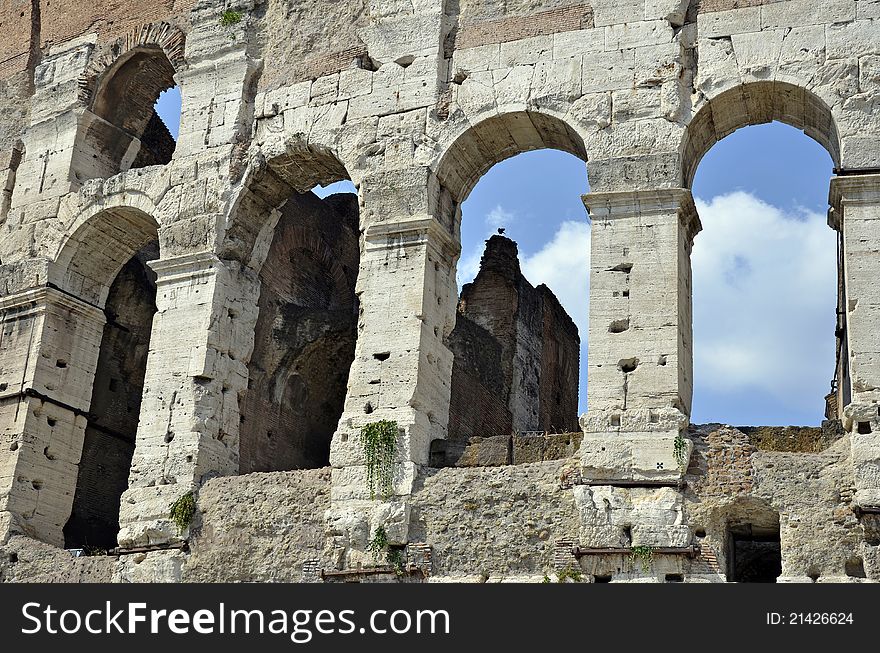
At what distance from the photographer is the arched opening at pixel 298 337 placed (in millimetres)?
16000

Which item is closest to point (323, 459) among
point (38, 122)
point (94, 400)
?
point (94, 400)

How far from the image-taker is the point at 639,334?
12883mm

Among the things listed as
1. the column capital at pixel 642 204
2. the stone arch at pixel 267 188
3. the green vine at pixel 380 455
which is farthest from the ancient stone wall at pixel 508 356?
the column capital at pixel 642 204

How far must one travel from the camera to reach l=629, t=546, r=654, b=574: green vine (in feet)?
39.9

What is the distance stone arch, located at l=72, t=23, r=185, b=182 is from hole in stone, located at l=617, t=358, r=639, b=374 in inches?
259

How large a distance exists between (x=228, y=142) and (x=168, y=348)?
2.30 meters

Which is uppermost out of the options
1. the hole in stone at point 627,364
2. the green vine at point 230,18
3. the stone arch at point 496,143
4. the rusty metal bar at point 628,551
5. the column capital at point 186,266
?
the green vine at point 230,18

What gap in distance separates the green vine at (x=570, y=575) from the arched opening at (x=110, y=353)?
253 inches

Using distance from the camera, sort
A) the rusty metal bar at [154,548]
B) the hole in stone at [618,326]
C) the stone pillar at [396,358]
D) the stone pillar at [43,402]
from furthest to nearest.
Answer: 1. the stone pillar at [43,402]
2. the rusty metal bar at [154,548]
3. the stone pillar at [396,358]
4. the hole in stone at [618,326]

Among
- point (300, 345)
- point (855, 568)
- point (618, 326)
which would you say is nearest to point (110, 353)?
point (300, 345)

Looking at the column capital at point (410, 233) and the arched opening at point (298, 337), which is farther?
the arched opening at point (298, 337)

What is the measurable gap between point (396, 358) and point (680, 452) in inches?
113

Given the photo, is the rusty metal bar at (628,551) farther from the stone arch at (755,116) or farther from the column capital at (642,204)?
the stone arch at (755,116)

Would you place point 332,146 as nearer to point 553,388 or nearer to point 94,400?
point 94,400
